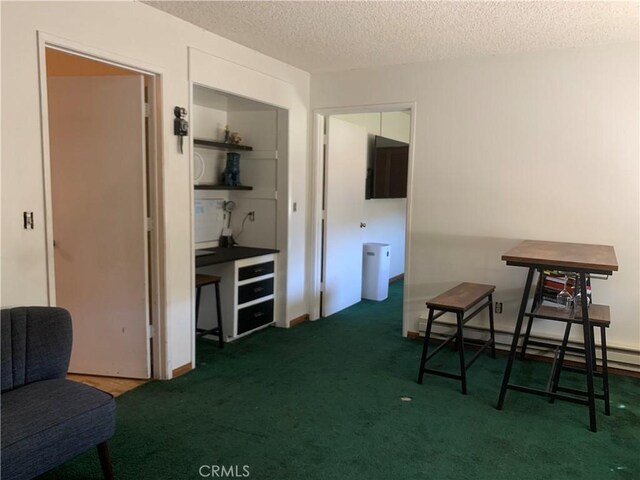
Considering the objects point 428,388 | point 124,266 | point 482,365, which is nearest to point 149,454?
point 124,266

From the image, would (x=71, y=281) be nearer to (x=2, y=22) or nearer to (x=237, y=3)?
(x=2, y=22)

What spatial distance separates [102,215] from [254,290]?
1.53 metres

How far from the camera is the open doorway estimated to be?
193 inches

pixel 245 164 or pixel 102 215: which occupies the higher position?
pixel 245 164

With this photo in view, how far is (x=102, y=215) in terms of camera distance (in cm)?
328

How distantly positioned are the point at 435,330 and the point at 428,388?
1046mm

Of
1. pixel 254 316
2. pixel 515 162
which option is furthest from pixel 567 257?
pixel 254 316

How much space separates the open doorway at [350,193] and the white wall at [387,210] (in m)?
0.01

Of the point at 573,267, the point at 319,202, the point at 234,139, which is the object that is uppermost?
the point at 234,139

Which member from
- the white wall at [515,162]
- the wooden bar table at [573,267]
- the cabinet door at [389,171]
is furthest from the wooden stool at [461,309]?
the cabinet door at [389,171]

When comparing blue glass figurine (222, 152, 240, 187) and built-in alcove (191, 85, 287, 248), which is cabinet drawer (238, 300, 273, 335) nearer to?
built-in alcove (191, 85, 287, 248)

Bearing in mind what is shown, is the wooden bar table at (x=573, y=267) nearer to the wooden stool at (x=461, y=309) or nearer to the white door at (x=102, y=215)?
the wooden stool at (x=461, y=309)

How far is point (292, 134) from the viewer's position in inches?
179

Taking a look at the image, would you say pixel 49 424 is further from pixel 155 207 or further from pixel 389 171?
pixel 389 171
